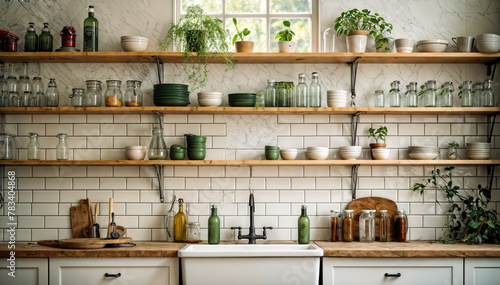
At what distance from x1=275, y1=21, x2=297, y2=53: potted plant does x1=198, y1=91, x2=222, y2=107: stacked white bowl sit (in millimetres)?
613

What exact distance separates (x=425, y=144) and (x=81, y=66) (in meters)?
2.97

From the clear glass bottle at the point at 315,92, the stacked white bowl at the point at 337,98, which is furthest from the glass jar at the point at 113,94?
the stacked white bowl at the point at 337,98

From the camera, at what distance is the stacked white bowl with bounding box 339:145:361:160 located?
3.72 metres

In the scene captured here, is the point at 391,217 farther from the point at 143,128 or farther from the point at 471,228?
the point at 143,128

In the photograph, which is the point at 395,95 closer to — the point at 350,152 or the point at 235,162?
the point at 350,152

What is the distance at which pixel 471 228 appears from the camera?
12.4 feet

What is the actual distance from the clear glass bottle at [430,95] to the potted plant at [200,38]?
1.60m

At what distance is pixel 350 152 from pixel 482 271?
125 cm

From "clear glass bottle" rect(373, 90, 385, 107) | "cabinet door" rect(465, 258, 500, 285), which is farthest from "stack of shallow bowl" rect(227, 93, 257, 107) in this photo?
"cabinet door" rect(465, 258, 500, 285)

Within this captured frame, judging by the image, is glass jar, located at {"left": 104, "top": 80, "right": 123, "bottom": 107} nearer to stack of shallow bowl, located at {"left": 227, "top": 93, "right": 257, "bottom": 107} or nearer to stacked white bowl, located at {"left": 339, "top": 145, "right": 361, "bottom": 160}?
stack of shallow bowl, located at {"left": 227, "top": 93, "right": 257, "bottom": 107}

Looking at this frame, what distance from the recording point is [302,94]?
3781mm

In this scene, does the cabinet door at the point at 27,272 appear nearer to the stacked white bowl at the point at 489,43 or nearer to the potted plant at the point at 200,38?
the potted plant at the point at 200,38

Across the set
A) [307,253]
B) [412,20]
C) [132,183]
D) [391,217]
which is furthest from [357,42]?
[132,183]

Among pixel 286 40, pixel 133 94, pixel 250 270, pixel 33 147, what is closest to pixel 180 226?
pixel 250 270
